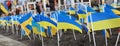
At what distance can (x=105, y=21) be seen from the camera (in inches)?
391

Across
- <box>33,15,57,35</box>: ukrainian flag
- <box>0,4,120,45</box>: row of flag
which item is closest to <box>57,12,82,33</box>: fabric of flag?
<box>0,4,120,45</box>: row of flag

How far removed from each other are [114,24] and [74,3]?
9790mm

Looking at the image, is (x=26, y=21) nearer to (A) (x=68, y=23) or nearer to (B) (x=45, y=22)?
(B) (x=45, y=22)

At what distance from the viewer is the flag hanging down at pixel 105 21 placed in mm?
9844

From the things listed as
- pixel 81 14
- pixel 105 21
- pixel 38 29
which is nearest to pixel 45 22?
pixel 38 29

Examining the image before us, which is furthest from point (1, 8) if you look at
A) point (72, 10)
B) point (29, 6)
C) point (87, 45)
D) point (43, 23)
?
point (87, 45)

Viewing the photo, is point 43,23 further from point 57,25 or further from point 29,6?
point 29,6

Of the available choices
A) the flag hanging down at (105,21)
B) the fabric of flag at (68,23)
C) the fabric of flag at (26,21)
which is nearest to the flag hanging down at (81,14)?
the fabric of flag at (68,23)

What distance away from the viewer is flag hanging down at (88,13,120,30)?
9844 mm

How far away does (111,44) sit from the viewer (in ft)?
36.3

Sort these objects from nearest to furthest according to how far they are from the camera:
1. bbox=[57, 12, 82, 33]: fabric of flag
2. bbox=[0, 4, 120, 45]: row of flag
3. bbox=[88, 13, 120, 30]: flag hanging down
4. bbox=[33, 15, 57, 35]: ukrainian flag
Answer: bbox=[88, 13, 120, 30]: flag hanging down < bbox=[0, 4, 120, 45]: row of flag < bbox=[57, 12, 82, 33]: fabric of flag < bbox=[33, 15, 57, 35]: ukrainian flag

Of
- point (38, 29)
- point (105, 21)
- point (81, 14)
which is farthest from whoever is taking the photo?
point (38, 29)

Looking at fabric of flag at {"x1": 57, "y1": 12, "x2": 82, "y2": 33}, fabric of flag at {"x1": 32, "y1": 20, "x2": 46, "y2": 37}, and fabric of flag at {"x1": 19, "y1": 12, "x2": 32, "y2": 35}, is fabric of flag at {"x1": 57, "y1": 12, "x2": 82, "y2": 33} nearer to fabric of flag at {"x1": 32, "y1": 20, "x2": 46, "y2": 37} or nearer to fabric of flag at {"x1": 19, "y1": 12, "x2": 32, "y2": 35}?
fabric of flag at {"x1": 32, "y1": 20, "x2": 46, "y2": 37}

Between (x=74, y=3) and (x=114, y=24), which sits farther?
(x=74, y=3)
